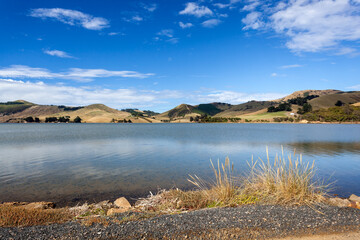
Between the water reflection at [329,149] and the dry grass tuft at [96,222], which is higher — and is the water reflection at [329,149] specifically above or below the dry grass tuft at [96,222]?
below

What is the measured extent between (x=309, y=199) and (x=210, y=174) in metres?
10.2

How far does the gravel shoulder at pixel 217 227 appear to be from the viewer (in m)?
6.29

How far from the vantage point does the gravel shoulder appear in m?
6.29

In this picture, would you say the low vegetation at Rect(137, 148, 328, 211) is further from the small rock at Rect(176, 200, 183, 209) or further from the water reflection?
the water reflection

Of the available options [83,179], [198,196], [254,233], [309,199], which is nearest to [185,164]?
[83,179]

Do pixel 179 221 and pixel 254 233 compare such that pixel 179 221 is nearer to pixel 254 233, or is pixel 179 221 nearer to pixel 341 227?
pixel 254 233

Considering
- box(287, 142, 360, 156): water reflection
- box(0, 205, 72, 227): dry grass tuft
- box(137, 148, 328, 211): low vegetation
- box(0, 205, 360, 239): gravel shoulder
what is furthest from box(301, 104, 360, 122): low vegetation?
box(0, 205, 72, 227): dry grass tuft

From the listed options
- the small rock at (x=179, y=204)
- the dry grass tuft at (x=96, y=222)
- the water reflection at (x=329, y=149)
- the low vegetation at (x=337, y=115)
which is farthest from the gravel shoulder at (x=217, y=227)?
the low vegetation at (x=337, y=115)

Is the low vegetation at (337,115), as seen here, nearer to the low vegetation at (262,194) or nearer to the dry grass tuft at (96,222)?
the low vegetation at (262,194)

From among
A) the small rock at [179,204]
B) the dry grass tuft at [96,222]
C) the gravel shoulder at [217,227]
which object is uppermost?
the dry grass tuft at [96,222]

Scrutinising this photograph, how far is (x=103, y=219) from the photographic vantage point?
7250 millimetres

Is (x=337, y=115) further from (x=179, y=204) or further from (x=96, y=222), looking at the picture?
(x=96, y=222)

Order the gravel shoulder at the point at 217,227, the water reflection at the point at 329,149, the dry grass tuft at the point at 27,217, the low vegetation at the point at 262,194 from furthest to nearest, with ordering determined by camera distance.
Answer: the water reflection at the point at 329,149 < the low vegetation at the point at 262,194 < the dry grass tuft at the point at 27,217 < the gravel shoulder at the point at 217,227

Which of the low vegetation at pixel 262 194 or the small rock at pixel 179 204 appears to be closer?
the low vegetation at pixel 262 194
